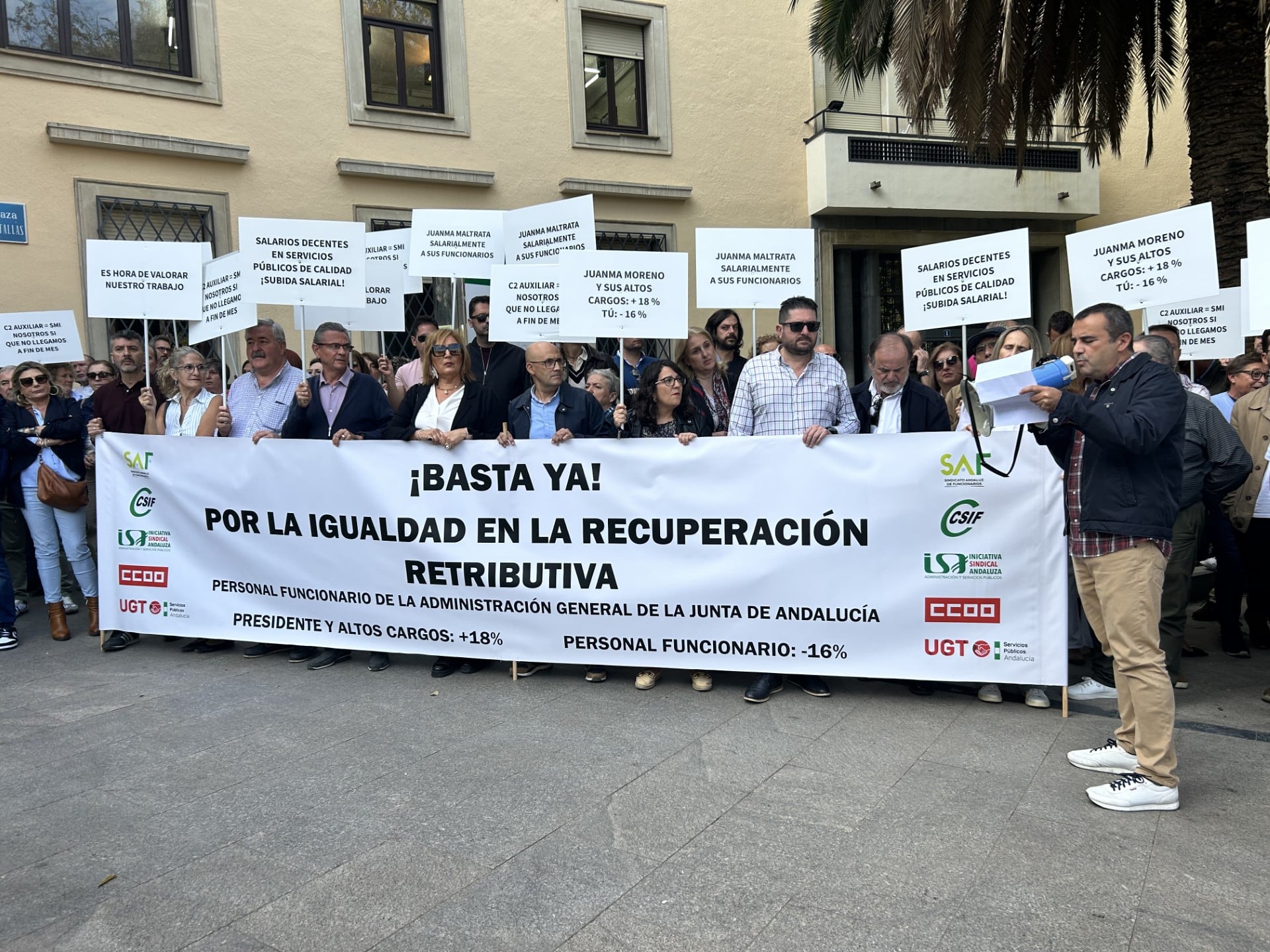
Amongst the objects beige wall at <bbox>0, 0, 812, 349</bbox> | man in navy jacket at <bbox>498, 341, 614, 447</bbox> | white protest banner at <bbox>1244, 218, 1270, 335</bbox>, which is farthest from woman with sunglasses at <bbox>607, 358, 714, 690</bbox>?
beige wall at <bbox>0, 0, 812, 349</bbox>

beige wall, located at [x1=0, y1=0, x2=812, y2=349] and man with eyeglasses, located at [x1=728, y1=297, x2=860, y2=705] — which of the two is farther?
beige wall, located at [x1=0, y1=0, x2=812, y2=349]

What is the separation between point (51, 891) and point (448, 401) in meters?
3.39

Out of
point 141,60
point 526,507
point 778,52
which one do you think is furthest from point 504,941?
point 778,52

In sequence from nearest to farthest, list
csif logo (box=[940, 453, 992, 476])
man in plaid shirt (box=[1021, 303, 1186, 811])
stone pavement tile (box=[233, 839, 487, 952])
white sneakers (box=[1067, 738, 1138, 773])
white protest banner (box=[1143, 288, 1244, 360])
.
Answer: stone pavement tile (box=[233, 839, 487, 952]) < man in plaid shirt (box=[1021, 303, 1186, 811]) < white sneakers (box=[1067, 738, 1138, 773]) < csif logo (box=[940, 453, 992, 476]) < white protest banner (box=[1143, 288, 1244, 360])

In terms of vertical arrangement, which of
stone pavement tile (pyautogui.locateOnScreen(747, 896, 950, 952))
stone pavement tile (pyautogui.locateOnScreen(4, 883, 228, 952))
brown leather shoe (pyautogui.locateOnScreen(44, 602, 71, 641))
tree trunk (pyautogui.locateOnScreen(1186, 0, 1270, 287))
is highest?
tree trunk (pyautogui.locateOnScreen(1186, 0, 1270, 287))

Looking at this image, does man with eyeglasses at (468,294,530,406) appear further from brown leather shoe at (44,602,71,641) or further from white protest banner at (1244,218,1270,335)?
white protest banner at (1244,218,1270,335)

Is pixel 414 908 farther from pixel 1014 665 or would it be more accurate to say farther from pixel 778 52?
pixel 778 52

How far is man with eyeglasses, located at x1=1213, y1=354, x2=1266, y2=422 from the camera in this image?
6.46m

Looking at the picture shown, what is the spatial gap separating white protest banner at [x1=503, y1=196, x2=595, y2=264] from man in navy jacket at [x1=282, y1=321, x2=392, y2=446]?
5.19 feet

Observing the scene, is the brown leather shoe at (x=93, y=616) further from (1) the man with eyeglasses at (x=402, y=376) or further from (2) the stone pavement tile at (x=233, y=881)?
(2) the stone pavement tile at (x=233, y=881)

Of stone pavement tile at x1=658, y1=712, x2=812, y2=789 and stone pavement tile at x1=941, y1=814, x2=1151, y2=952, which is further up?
stone pavement tile at x1=658, y1=712, x2=812, y2=789

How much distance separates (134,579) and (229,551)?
2.58ft

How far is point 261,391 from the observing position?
21.3ft

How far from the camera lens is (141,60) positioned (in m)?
11.3
